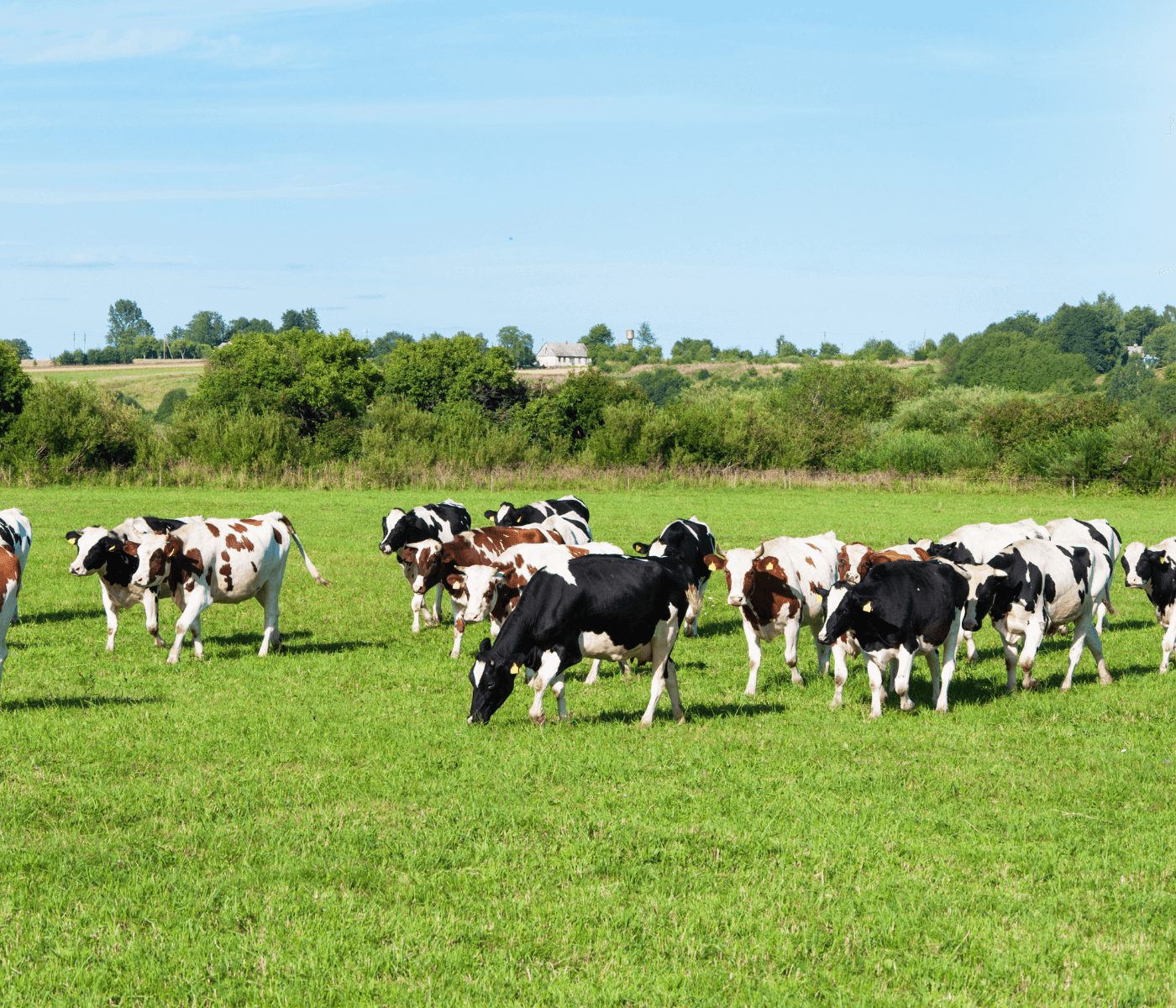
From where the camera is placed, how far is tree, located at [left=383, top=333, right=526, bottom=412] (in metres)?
96.6

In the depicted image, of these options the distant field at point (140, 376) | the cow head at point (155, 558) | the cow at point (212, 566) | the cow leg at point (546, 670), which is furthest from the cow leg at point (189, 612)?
the distant field at point (140, 376)

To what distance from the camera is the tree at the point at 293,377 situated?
309ft

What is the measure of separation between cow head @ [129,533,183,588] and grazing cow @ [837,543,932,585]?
Answer: 28.6 ft

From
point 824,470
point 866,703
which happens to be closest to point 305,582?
point 866,703

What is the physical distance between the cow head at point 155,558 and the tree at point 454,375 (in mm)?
79548

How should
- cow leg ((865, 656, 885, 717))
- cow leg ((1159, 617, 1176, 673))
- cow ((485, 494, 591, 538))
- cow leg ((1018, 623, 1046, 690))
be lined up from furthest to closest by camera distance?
cow ((485, 494, 591, 538)) → cow leg ((1159, 617, 1176, 673)) → cow leg ((1018, 623, 1046, 690)) → cow leg ((865, 656, 885, 717))

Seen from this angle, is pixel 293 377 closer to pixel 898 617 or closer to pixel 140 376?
pixel 140 376

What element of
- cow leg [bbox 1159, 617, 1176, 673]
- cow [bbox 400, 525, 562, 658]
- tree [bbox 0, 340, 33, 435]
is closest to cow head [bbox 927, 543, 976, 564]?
cow leg [bbox 1159, 617, 1176, 673]

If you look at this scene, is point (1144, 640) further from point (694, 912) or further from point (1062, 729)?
point (694, 912)

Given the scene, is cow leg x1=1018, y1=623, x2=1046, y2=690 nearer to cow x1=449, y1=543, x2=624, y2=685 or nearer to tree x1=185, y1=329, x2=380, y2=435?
cow x1=449, y1=543, x2=624, y2=685

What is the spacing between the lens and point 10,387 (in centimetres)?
7044

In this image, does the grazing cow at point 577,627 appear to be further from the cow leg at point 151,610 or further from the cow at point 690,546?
the cow at point 690,546

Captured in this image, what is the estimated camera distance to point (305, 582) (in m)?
25.8

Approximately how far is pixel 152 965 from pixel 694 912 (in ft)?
10.3
